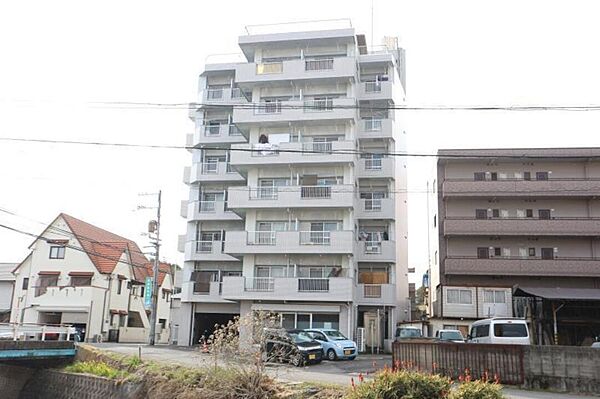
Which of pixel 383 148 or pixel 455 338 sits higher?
pixel 383 148

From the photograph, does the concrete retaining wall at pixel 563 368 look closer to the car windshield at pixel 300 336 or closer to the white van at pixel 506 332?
the white van at pixel 506 332

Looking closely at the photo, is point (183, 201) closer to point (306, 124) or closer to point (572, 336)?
point (306, 124)

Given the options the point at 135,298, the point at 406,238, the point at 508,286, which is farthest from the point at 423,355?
the point at 135,298

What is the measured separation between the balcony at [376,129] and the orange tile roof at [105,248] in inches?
807

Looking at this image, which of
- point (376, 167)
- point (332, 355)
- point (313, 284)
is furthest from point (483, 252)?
point (332, 355)

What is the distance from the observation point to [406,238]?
141ft

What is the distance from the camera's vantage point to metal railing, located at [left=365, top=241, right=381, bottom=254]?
3508 centimetres

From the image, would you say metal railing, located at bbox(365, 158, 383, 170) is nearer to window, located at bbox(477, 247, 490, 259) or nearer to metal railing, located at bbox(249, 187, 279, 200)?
metal railing, located at bbox(249, 187, 279, 200)

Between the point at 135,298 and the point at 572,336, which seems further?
the point at 135,298

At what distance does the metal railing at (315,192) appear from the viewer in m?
34.1

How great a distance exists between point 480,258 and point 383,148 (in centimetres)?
988

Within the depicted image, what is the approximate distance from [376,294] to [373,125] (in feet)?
36.8

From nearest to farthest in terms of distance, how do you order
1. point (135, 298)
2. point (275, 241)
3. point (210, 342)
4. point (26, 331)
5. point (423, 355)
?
point (210, 342)
point (423, 355)
point (26, 331)
point (275, 241)
point (135, 298)

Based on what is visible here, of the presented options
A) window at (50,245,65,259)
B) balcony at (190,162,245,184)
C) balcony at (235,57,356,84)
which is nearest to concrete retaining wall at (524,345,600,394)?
balcony at (235,57,356,84)
